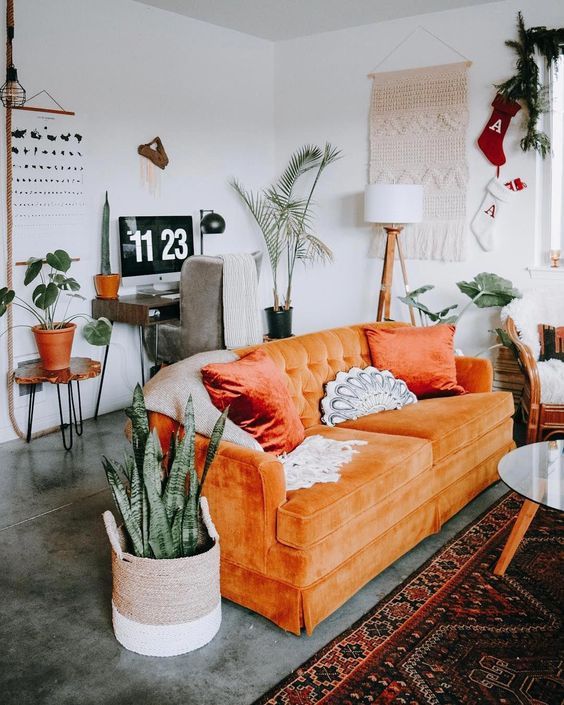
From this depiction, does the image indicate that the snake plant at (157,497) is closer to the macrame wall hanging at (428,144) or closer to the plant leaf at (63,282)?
the plant leaf at (63,282)

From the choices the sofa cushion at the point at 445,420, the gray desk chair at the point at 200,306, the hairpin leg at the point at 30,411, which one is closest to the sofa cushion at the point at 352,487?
the sofa cushion at the point at 445,420

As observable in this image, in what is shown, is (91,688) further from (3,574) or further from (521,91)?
(521,91)

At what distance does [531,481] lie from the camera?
8.94 ft

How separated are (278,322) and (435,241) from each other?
4.47 ft

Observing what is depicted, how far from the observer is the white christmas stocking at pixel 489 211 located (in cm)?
522

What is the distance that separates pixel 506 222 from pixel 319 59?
2.12 meters

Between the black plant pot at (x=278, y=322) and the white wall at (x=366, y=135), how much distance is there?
48cm

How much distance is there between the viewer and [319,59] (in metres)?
6.12

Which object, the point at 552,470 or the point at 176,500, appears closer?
the point at 176,500

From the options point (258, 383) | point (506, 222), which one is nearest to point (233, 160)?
point (506, 222)

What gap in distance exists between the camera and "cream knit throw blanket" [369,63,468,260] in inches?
213

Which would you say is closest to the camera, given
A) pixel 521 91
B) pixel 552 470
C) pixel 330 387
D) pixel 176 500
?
pixel 176 500

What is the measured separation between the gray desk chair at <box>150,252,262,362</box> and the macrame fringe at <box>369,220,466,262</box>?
1443 millimetres

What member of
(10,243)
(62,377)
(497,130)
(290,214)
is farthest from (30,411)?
(497,130)
